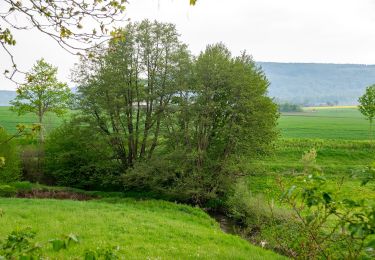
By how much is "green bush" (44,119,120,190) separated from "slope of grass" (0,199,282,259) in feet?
33.0

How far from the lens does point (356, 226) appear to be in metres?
3.45

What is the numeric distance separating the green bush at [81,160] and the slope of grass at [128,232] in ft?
33.0

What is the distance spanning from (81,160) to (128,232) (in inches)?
777

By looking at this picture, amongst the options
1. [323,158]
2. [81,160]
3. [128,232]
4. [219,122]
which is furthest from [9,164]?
[323,158]

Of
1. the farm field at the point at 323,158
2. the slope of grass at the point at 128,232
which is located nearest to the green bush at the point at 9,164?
the slope of grass at the point at 128,232

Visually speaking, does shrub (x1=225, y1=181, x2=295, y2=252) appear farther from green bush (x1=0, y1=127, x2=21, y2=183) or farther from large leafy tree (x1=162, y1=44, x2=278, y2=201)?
green bush (x1=0, y1=127, x2=21, y2=183)

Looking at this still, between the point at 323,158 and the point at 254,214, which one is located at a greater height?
the point at 323,158

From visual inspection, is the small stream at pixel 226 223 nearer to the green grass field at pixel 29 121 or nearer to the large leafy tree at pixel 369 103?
the green grass field at pixel 29 121

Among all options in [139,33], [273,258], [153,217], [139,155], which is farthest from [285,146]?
[273,258]

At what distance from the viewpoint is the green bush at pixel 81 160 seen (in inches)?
1342

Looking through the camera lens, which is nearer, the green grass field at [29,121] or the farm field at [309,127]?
the green grass field at [29,121]

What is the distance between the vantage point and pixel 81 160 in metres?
35.2

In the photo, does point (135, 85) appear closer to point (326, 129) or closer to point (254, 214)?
point (254, 214)

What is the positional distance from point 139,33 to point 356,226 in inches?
1228
